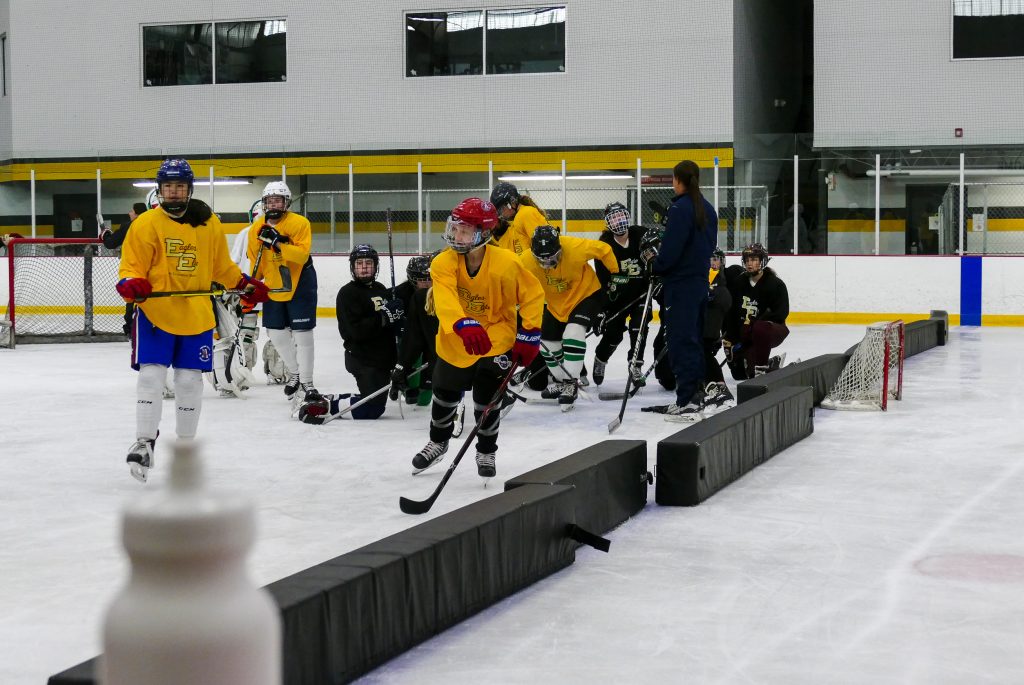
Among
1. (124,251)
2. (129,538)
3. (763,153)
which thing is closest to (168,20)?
(763,153)

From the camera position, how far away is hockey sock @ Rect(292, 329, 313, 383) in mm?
7441

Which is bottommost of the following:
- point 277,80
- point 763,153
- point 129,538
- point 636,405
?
point 636,405

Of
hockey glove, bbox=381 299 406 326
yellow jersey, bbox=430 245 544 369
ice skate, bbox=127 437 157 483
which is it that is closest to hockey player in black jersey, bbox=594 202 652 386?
hockey glove, bbox=381 299 406 326

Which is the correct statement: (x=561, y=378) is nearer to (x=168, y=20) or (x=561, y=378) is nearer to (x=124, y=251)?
(x=124, y=251)

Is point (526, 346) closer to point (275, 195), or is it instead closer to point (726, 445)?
point (726, 445)

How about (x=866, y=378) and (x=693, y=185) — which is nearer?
(x=693, y=185)

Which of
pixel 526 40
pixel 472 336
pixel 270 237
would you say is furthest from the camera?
pixel 526 40

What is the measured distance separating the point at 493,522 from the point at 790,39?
65.9 feet

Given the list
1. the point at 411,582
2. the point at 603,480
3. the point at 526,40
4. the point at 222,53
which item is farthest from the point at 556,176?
the point at 411,582

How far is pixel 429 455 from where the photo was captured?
5238mm

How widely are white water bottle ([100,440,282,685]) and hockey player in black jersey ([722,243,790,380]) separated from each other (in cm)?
803

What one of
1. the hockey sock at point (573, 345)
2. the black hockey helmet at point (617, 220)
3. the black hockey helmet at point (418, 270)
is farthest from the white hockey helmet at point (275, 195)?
the black hockey helmet at point (617, 220)

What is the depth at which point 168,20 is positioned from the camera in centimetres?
1947

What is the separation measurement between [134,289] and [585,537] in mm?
2152
